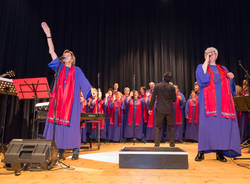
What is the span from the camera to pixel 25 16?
277 inches

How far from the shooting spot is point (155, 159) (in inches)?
102

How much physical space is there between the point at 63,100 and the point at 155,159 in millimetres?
1704

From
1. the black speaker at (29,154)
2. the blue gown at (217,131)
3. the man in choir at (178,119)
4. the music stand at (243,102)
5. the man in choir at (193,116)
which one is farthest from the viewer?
the man in choir at (178,119)

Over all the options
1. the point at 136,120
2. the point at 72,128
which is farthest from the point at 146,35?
the point at 72,128

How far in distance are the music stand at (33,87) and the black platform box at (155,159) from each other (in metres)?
1.69

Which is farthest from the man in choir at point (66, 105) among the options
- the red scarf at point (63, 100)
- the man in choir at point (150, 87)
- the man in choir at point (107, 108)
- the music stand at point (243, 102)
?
the man in choir at point (107, 108)

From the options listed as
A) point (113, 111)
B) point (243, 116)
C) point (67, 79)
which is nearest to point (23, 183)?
point (67, 79)

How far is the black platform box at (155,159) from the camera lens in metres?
2.57

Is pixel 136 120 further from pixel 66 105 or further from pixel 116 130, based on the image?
pixel 66 105

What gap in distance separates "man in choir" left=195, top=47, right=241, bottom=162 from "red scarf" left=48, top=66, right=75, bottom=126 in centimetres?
210

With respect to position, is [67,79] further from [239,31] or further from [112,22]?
[239,31]

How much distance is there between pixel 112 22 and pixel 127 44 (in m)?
1.29

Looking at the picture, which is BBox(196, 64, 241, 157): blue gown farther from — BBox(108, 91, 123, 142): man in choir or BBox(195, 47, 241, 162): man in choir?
BBox(108, 91, 123, 142): man in choir

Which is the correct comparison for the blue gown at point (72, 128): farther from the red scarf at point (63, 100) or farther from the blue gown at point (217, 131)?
the blue gown at point (217, 131)
